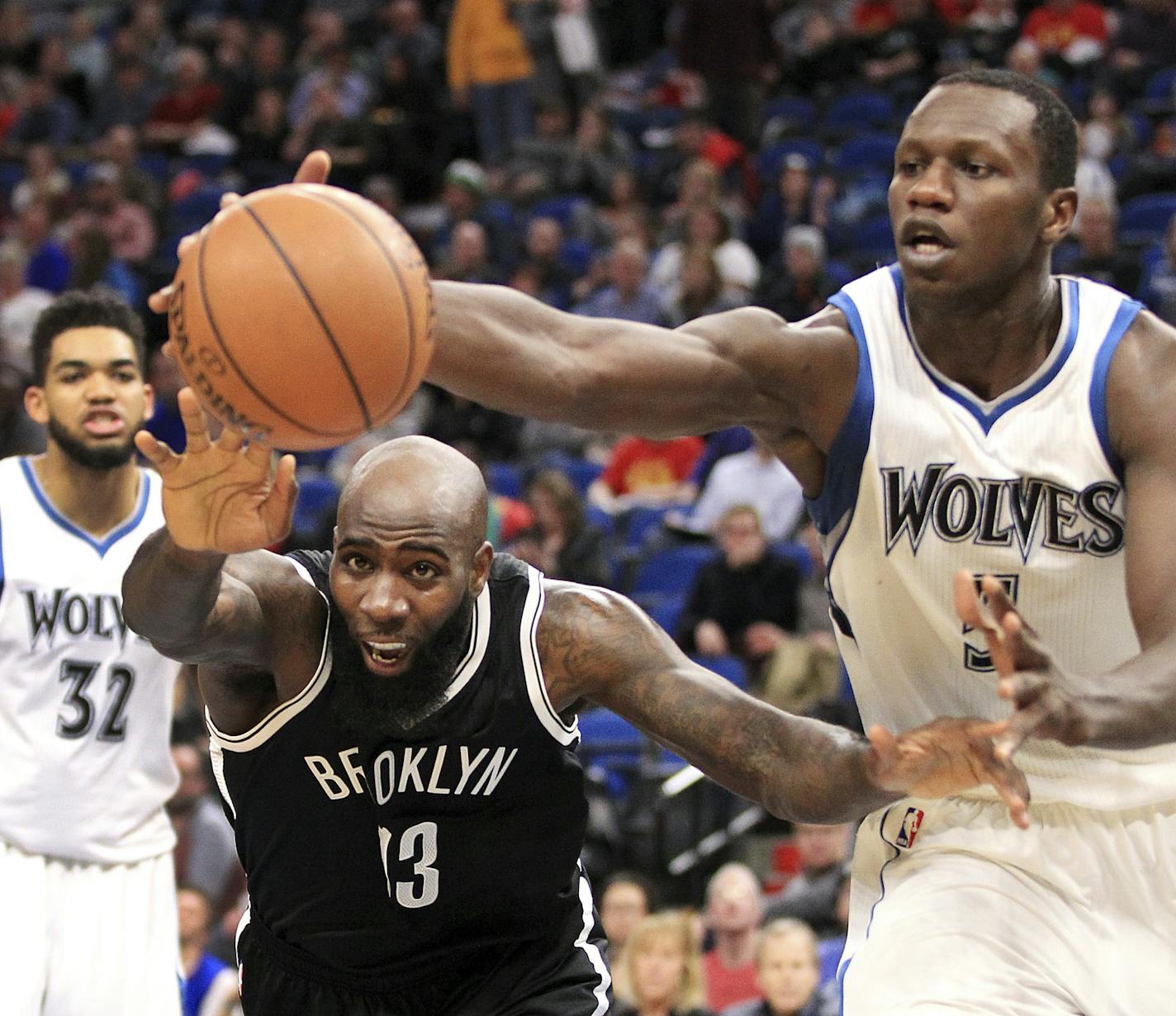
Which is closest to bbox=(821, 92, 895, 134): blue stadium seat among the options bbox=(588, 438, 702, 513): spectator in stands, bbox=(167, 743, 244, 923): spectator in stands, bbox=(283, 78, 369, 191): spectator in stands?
bbox=(283, 78, 369, 191): spectator in stands

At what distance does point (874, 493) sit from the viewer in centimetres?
373

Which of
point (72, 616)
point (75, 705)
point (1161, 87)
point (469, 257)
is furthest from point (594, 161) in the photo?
point (75, 705)

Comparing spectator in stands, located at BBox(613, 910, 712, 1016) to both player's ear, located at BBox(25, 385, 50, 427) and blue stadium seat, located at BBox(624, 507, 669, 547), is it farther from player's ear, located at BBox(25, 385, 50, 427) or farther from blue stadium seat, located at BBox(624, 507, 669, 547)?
blue stadium seat, located at BBox(624, 507, 669, 547)

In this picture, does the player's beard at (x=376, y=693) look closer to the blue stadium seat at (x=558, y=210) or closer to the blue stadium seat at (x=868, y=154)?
the blue stadium seat at (x=868, y=154)

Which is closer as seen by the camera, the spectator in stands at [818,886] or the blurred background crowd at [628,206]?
the spectator in stands at [818,886]

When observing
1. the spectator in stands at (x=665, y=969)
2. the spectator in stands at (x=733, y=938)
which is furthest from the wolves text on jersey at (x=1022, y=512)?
the spectator in stands at (x=733, y=938)

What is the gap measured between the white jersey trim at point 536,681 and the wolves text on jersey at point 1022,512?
882 millimetres

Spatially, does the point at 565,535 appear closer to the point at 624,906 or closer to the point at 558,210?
the point at 624,906

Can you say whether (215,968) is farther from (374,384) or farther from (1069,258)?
(1069,258)

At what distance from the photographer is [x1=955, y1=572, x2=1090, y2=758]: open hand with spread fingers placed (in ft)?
9.84

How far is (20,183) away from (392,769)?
13743 mm

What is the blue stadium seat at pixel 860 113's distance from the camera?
14.4 metres

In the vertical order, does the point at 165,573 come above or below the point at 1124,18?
below

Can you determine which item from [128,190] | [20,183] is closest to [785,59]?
[128,190]
